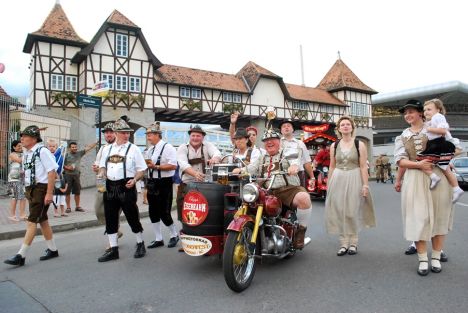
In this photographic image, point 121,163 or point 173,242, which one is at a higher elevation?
point 121,163

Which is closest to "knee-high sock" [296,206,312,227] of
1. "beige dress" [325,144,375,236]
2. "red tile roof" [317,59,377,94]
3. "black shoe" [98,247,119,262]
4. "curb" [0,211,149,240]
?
"beige dress" [325,144,375,236]

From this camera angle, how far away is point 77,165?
10133mm

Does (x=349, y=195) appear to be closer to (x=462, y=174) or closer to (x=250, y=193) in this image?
(x=250, y=193)

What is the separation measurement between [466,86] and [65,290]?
58873 mm

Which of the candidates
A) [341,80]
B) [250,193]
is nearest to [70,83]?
[250,193]

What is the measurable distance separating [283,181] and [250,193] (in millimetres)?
826

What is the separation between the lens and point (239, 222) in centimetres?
384

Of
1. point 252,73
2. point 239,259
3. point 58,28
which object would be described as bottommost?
point 239,259

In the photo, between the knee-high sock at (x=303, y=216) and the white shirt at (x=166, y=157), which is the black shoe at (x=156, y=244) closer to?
the white shirt at (x=166, y=157)

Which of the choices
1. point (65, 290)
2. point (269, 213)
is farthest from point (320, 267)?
point (65, 290)

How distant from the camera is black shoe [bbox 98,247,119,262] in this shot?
16.8 ft

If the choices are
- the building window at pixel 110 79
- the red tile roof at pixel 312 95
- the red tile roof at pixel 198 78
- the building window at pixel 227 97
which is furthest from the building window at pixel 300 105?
the building window at pixel 110 79

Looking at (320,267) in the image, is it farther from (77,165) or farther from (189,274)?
(77,165)

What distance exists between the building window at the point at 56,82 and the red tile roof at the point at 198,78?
5.80 meters
